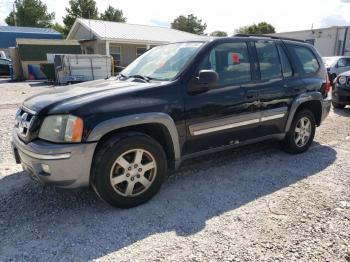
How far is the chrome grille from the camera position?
10.5 ft

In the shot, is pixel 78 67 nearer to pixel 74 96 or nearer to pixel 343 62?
pixel 343 62

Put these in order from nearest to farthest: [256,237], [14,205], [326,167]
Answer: [256,237] → [14,205] → [326,167]

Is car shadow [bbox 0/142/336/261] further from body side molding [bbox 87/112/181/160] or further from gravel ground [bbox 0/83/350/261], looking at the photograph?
body side molding [bbox 87/112/181/160]

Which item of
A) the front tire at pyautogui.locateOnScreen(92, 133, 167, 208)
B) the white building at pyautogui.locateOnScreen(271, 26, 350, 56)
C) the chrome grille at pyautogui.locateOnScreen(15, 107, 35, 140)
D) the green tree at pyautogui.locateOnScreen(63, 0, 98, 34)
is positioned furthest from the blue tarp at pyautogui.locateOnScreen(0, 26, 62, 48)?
the front tire at pyautogui.locateOnScreen(92, 133, 167, 208)

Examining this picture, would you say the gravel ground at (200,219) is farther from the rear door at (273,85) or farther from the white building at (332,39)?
the white building at (332,39)

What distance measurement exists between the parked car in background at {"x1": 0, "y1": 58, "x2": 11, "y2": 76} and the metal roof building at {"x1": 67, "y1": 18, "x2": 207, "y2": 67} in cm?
575

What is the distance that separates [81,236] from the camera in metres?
2.94

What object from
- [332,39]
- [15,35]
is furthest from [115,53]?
[332,39]

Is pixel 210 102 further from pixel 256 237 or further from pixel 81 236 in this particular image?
pixel 81 236

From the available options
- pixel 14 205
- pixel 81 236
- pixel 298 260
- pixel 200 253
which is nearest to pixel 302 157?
pixel 298 260

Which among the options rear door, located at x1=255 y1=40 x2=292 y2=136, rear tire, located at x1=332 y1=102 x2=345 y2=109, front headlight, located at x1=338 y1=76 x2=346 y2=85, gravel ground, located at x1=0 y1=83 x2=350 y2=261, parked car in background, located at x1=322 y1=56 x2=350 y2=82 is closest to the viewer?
gravel ground, located at x1=0 y1=83 x2=350 y2=261

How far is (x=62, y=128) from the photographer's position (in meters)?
3.02

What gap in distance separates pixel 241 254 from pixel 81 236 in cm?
144

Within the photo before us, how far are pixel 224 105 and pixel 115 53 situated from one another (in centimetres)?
2333
